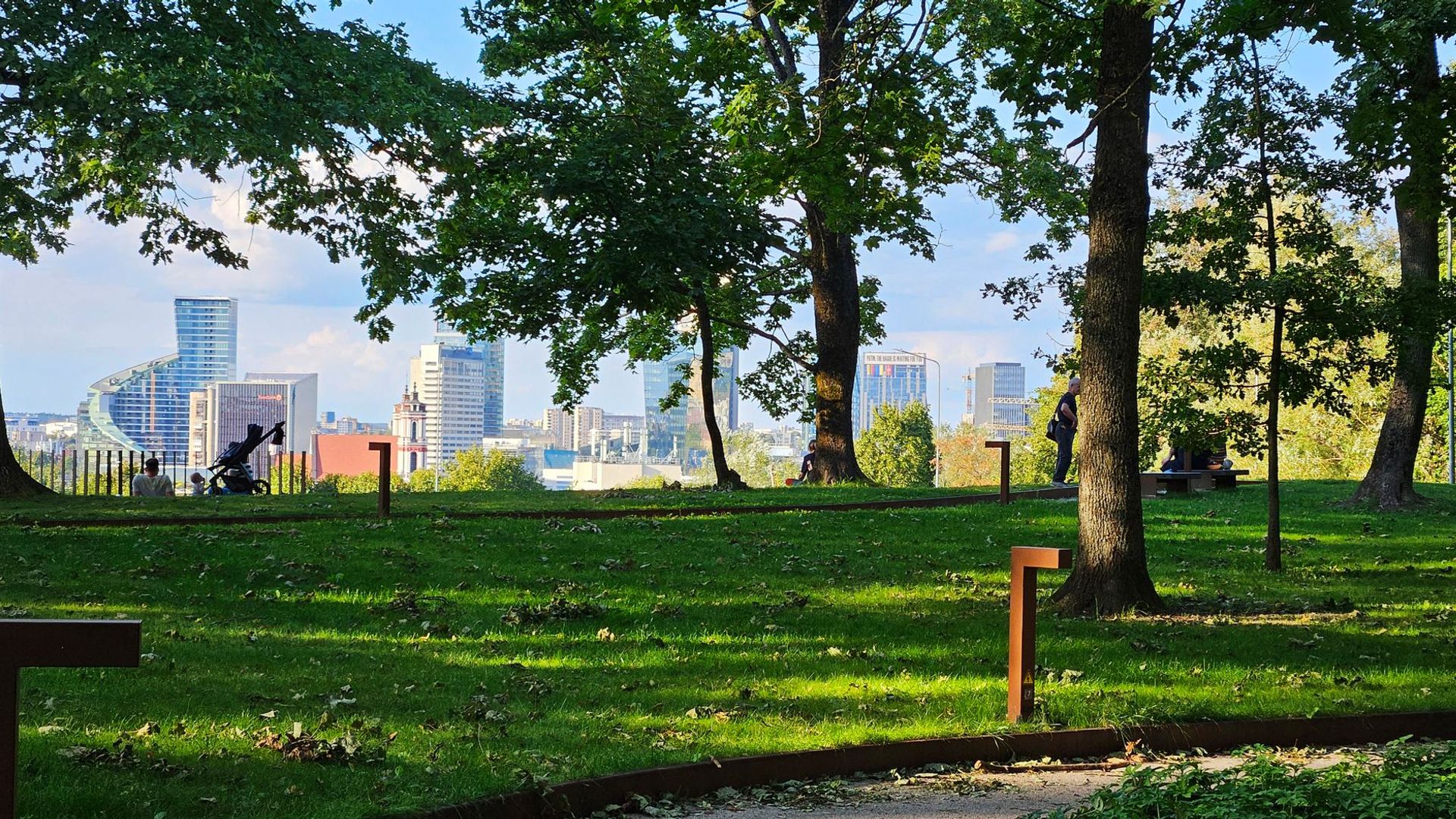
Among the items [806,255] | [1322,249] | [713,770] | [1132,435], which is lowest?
[713,770]

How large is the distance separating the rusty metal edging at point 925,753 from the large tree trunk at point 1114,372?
335 centimetres

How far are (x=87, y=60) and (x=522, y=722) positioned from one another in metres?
12.1

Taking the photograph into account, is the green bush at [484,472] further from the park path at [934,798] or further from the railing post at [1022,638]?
the park path at [934,798]

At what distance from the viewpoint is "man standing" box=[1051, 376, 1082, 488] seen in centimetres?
2427

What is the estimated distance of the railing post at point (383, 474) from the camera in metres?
15.1

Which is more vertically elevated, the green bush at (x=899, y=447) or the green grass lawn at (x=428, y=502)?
the green bush at (x=899, y=447)

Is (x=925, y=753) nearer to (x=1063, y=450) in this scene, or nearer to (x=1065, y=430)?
(x=1065, y=430)

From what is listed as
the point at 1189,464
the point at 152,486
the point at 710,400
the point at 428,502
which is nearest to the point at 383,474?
the point at 428,502

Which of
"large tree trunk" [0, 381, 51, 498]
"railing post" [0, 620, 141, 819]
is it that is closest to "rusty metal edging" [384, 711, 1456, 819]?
"railing post" [0, 620, 141, 819]

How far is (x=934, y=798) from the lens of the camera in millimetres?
6453

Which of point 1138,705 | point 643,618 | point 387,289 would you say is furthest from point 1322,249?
point 387,289

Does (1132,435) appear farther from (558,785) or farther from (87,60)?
(87,60)

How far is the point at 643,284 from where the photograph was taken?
22172 mm

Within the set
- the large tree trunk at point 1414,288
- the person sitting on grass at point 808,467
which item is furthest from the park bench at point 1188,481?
the person sitting on grass at point 808,467
